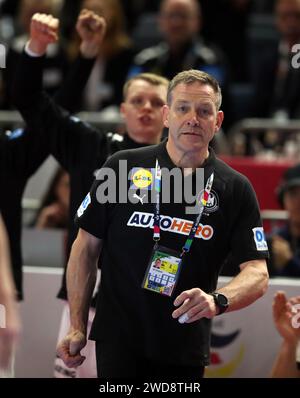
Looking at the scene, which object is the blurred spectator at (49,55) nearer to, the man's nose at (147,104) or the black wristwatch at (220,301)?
the man's nose at (147,104)

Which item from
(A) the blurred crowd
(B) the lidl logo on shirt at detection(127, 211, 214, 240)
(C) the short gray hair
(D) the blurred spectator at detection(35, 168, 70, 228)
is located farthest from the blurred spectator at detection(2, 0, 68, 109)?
(B) the lidl logo on shirt at detection(127, 211, 214, 240)

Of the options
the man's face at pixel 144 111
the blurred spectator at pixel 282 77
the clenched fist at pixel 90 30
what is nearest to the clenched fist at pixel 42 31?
the clenched fist at pixel 90 30

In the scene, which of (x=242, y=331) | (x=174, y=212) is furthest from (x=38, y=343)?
(x=174, y=212)

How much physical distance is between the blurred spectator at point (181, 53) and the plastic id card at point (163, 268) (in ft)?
14.0

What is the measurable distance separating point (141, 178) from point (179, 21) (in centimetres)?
460

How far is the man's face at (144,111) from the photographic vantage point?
5.50 metres

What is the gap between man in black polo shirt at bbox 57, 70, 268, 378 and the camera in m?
4.29

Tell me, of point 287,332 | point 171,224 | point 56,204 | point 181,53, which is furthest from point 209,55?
point 171,224

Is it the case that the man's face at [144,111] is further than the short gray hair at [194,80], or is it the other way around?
the man's face at [144,111]

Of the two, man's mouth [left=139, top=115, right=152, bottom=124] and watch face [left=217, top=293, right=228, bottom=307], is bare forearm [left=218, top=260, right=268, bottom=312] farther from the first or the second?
man's mouth [left=139, top=115, right=152, bottom=124]

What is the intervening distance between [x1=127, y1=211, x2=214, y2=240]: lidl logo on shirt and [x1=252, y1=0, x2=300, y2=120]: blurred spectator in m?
4.57

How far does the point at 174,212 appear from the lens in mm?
4305

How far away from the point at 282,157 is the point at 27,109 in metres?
3.32
